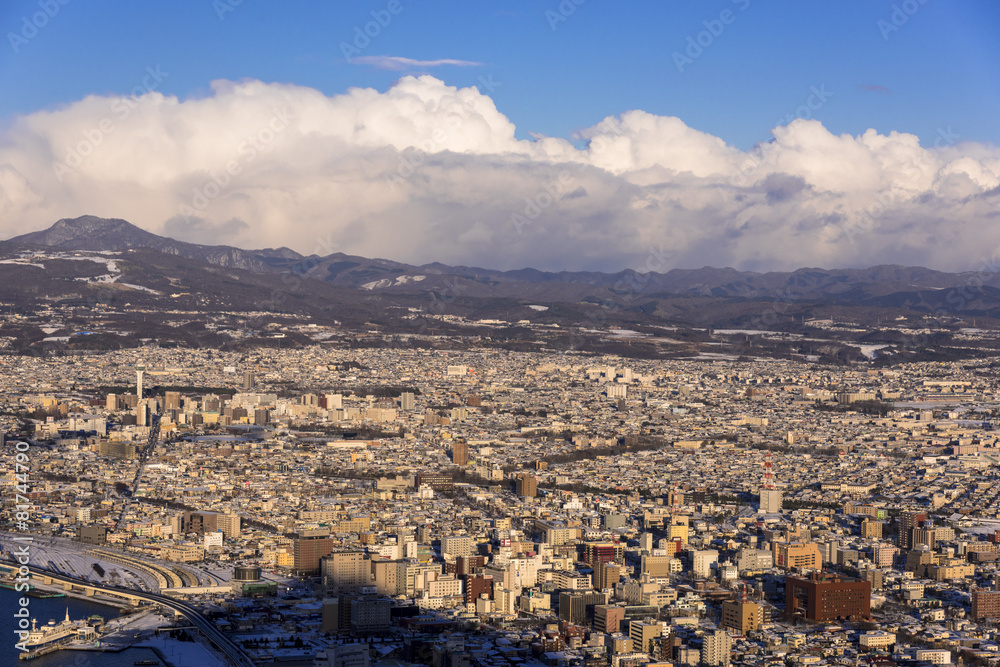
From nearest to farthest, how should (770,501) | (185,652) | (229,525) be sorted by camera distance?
(185,652) < (229,525) < (770,501)

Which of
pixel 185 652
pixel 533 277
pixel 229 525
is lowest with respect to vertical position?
pixel 185 652

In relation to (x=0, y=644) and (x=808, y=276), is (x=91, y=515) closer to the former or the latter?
(x=0, y=644)

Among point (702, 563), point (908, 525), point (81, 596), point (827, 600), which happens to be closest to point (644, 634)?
point (827, 600)

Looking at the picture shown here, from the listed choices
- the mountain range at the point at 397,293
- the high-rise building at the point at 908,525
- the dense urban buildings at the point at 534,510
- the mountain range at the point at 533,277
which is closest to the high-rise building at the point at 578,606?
the dense urban buildings at the point at 534,510

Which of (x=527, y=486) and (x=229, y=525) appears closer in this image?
(x=229, y=525)

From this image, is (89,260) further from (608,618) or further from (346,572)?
(608,618)

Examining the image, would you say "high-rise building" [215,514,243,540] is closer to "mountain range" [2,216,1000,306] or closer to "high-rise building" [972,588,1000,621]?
"high-rise building" [972,588,1000,621]

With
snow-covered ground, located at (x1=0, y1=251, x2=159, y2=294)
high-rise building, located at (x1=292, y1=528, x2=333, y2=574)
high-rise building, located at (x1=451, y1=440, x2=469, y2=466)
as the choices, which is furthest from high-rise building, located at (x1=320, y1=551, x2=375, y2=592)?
snow-covered ground, located at (x1=0, y1=251, x2=159, y2=294)
